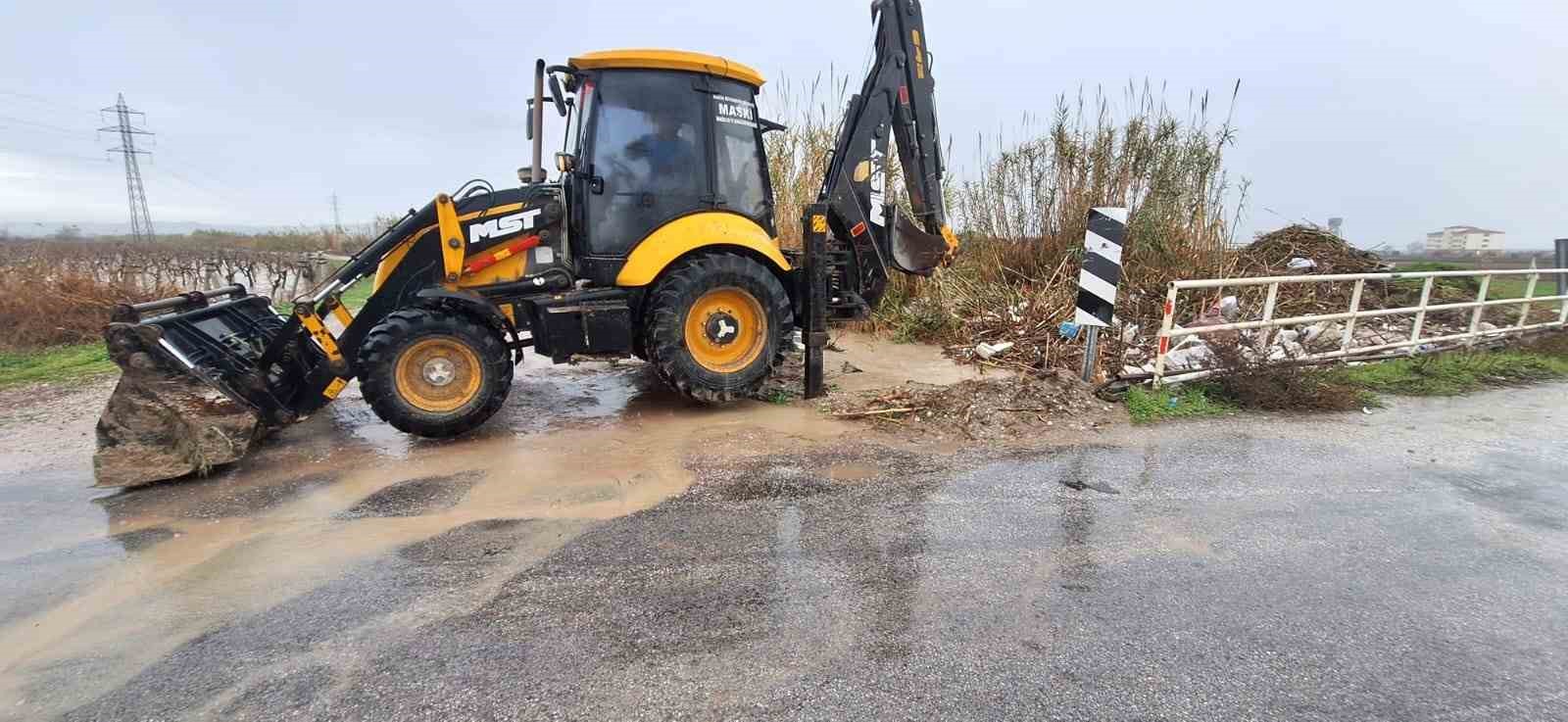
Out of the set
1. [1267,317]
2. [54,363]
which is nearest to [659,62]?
[1267,317]

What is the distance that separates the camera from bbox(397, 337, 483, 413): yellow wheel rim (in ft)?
15.2

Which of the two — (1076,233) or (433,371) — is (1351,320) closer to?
(1076,233)

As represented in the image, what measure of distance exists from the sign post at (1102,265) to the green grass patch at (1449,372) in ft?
7.53

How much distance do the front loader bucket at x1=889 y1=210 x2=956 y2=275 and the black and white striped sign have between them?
1386mm

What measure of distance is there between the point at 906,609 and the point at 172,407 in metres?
4.26

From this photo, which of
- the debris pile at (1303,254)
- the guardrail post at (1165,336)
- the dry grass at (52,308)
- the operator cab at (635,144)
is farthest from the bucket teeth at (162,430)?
the debris pile at (1303,254)

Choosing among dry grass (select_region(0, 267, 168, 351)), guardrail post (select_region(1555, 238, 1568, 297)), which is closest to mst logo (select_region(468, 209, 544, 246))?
dry grass (select_region(0, 267, 168, 351))

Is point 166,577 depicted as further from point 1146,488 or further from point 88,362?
point 88,362

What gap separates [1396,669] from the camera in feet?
7.59

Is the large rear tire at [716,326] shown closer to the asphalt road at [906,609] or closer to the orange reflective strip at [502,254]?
the orange reflective strip at [502,254]

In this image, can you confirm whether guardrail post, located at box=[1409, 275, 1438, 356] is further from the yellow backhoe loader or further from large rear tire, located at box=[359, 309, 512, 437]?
large rear tire, located at box=[359, 309, 512, 437]

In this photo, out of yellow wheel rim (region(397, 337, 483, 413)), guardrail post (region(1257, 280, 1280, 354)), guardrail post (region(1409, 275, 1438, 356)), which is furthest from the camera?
guardrail post (region(1409, 275, 1438, 356))

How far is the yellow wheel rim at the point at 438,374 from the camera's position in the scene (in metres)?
4.62

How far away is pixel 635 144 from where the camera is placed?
5137 mm
